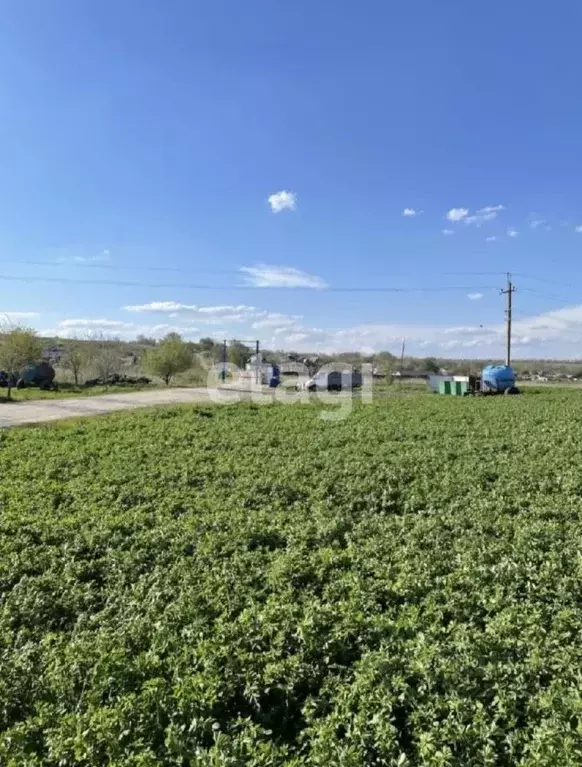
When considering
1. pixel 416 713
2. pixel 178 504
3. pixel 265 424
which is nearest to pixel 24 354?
pixel 265 424

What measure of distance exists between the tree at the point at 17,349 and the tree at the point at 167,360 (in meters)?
11.7

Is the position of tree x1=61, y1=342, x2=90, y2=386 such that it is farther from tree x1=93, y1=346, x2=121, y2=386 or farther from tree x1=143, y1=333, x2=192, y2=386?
tree x1=143, y1=333, x2=192, y2=386

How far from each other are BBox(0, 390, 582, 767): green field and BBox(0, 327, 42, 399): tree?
2593 cm

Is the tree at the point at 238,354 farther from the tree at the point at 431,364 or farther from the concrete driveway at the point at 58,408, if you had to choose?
the concrete driveway at the point at 58,408

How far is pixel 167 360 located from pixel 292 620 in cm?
4123

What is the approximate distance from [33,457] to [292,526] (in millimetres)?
6829

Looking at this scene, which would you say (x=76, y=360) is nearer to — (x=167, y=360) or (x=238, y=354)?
(x=167, y=360)

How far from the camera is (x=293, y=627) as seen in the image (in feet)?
11.7

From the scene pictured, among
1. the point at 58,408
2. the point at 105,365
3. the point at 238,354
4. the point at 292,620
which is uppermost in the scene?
the point at 238,354

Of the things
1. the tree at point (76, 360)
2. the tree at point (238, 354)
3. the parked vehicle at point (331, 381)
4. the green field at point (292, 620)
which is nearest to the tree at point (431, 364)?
the tree at point (238, 354)

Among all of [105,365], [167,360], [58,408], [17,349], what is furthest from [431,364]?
[58,408]

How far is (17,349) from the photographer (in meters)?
31.2

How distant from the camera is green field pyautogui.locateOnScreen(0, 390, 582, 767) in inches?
102

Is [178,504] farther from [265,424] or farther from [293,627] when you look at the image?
[265,424]
